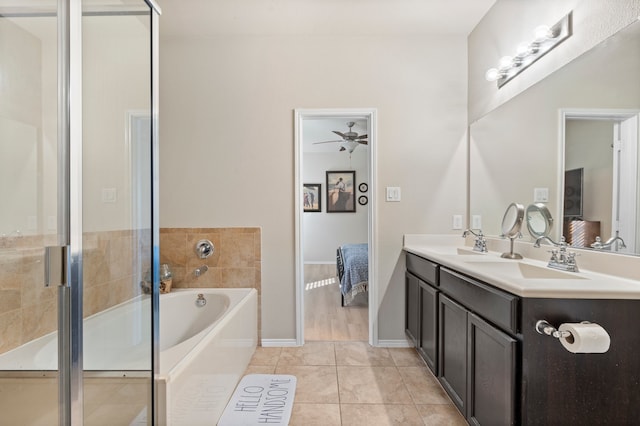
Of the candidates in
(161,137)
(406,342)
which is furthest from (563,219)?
(161,137)

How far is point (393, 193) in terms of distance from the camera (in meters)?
2.54

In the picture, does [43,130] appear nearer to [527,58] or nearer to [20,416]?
[20,416]

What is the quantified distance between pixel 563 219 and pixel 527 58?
1.01 meters

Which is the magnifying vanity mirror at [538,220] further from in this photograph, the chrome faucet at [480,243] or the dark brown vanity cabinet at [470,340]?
the dark brown vanity cabinet at [470,340]

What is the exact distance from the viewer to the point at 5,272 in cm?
130

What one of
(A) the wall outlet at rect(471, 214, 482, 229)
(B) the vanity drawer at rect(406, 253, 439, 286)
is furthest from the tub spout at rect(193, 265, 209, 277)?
(A) the wall outlet at rect(471, 214, 482, 229)

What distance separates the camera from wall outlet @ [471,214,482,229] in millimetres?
2400

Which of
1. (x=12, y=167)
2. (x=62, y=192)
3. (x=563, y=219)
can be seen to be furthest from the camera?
(x=563, y=219)

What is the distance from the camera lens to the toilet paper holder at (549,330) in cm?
99

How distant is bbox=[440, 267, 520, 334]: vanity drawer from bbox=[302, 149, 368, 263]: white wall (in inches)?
180

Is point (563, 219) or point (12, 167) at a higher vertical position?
point (12, 167)

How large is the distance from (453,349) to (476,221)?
1160mm

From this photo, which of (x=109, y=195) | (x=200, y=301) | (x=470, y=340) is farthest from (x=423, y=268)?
(x=109, y=195)

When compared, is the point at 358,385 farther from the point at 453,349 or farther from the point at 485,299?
the point at 485,299
